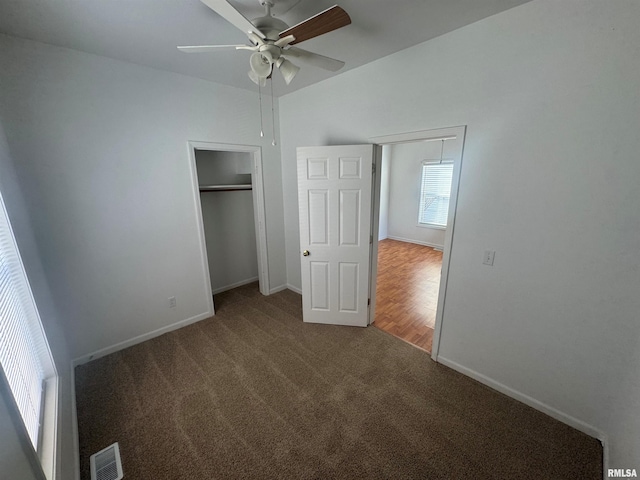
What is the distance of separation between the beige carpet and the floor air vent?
1.5 inches

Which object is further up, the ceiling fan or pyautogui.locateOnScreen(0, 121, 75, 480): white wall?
the ceiling fan

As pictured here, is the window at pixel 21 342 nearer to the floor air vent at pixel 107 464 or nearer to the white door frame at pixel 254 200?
the floor air vent at pixel 107 464

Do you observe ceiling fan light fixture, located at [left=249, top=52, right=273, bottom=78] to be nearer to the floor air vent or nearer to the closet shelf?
the closet shelf

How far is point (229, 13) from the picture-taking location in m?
1.14

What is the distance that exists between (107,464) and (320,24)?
2.84m

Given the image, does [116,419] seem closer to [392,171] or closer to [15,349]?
[15,349]

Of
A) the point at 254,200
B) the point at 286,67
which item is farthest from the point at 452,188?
the point at 254,200

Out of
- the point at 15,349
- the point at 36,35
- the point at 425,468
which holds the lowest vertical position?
the point at 425,468

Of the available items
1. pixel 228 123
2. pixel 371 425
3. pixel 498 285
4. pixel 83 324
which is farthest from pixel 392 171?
pixel 83 324

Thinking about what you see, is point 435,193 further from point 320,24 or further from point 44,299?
point 44,299

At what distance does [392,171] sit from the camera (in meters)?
6.50

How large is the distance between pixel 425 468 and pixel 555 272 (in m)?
1.54

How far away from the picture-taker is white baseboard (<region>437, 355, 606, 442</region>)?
170cm

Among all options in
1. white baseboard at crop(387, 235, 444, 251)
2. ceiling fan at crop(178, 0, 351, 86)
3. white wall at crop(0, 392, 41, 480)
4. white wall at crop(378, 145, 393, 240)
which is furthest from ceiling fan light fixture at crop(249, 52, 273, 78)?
white baseboard at crop(387, 235, 444, 251)
